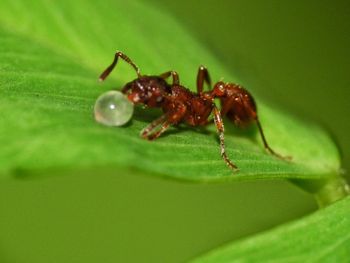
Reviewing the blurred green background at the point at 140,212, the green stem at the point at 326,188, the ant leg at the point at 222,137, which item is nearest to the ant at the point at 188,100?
the ant leg at the point at 222,137

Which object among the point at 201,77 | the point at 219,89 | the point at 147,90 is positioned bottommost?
the point at 147,90

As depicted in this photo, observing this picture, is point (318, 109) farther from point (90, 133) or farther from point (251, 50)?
point (90, 133)

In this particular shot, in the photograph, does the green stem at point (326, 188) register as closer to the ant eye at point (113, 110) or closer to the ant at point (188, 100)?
the ant at point (188, 100)

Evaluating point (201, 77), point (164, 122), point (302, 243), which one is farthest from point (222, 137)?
point (302, 243)

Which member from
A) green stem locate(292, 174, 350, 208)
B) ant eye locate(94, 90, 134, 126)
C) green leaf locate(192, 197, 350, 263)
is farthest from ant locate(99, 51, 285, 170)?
green leaf locate(192, 197, 350, 263)

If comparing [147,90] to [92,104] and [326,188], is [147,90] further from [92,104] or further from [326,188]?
[326,188]

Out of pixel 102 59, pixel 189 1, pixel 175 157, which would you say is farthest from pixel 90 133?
pixel 189 1
